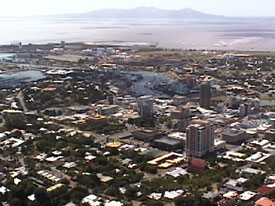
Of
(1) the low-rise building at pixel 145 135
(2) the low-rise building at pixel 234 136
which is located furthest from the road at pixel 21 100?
(2) the low-rise building at pixel 234 136

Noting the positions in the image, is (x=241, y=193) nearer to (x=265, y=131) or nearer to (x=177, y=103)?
(x=265, y=131)

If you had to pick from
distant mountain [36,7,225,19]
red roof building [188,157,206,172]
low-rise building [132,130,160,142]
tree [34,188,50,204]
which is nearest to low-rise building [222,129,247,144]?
low-rise building [132,130,160,142]

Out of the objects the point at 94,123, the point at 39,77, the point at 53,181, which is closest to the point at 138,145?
the point at 94,123

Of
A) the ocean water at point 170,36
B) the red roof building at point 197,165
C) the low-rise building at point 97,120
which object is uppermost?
the ocean water at point 170,36

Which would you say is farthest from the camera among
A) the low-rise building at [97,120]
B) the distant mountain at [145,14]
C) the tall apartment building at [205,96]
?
the distant mountain at [145,14]

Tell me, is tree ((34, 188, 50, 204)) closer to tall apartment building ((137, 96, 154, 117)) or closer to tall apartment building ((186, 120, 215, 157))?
tall apartment building ((186, 120, 215, 157))

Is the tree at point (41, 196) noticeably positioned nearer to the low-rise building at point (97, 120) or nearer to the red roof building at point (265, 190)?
the red roof building at point (265, 190)

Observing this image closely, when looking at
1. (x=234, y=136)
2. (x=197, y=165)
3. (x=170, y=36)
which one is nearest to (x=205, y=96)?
(x=234, y=136)

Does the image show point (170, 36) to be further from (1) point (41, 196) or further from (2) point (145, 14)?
(2) point (145, 14)
